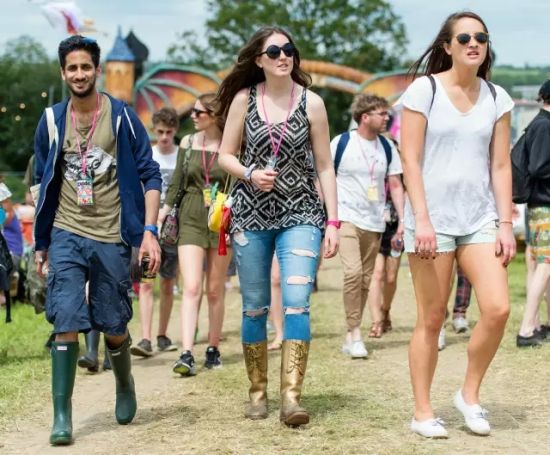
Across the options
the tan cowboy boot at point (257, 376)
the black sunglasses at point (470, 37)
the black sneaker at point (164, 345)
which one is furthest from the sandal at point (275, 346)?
the black sunglasses at point (470, 37)

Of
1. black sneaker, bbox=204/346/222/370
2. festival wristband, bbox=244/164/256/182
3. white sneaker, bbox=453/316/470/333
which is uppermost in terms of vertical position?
festival wristband, bbox=244/164/256/182

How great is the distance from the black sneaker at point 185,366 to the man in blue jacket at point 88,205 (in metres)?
2.08

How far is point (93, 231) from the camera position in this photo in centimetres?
611

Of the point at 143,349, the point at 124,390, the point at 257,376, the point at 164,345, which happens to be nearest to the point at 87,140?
the point at 124,390

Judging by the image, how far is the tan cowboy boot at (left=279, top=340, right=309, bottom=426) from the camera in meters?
6.12

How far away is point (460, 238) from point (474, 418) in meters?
0.91

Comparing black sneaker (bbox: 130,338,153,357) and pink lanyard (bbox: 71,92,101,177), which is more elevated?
pink lanyard (bbox: 71,92,101,177)

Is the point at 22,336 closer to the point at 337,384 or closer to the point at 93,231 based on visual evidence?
the point at 337,384

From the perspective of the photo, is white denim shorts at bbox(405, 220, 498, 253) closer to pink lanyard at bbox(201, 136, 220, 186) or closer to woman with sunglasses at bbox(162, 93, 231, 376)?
woman with sunglasses at bbox(162, 93, 231, 376)

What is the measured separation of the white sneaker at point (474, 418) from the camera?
5.89m

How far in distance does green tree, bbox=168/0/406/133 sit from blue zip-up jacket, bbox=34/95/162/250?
219 ft

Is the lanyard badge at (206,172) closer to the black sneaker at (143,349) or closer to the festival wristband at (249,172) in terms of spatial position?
the black sneaker at (143,349)

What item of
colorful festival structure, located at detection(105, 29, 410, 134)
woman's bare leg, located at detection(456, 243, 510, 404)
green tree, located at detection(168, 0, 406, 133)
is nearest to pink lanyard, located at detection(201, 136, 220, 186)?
woman's bare leg, located at detection(456, 243, 510, 404)

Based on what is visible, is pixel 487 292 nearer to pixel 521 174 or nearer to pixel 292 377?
pixel 292 377
